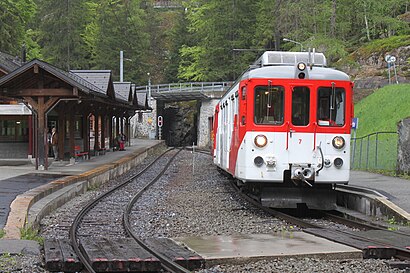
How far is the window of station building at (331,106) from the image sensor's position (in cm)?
1178

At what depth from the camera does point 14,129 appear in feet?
88.3

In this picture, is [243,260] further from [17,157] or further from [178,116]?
[178,116]

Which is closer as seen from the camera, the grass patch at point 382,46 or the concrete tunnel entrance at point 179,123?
the grass patch at point 382,46

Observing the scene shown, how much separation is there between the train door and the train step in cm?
401

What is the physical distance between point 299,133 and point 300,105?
1.88 ft

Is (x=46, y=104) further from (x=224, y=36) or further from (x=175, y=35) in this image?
(x=175, y=35)

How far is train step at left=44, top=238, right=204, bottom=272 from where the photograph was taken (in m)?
7.01

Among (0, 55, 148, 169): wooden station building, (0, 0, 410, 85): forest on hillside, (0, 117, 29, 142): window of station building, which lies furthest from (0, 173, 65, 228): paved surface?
(0, 0, 410, 85): forest on hillside

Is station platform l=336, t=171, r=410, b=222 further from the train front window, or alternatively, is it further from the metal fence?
the metal fence

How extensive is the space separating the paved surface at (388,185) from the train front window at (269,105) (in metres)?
2.97

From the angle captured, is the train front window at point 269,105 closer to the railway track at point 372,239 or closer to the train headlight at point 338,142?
the train headlight at point 338,142

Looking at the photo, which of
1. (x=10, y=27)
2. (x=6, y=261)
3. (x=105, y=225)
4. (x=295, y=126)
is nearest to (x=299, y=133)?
(x=295, y=126)

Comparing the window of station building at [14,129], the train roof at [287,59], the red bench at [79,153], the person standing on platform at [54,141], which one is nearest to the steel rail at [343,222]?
the train roof at [287,59]

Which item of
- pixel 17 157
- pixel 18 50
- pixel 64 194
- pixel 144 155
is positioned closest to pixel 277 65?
pixel 64 194
